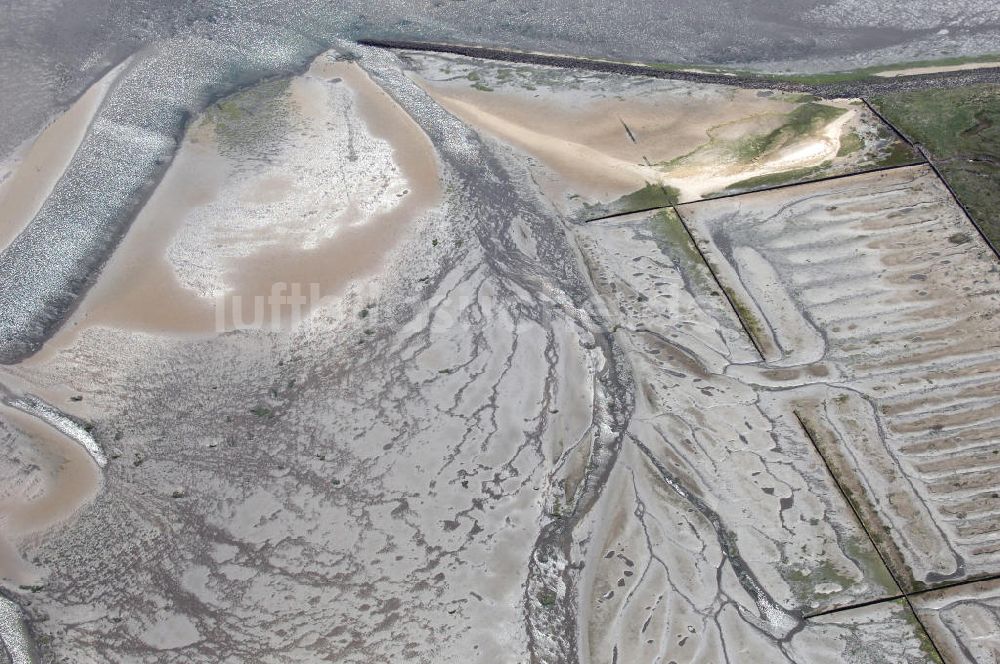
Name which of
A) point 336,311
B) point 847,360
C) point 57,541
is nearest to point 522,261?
point 336,311

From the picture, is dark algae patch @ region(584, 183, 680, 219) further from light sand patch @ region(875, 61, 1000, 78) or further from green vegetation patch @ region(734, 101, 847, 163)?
light sand patch @ region(875, 61, 1000, 78)

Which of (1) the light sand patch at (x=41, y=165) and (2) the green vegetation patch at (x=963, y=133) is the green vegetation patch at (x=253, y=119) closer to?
(1) the light sand patch at (x=41, y=165)

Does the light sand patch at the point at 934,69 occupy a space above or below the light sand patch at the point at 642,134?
above

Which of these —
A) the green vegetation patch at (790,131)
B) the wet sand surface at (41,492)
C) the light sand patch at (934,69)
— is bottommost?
the wet sand surface at (41,492)

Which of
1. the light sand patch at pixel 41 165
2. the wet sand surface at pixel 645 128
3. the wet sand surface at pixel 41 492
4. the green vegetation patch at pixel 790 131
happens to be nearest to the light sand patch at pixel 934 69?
the wet sand surface at pixel 645 128

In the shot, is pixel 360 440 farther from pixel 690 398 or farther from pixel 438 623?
pixel 690 398

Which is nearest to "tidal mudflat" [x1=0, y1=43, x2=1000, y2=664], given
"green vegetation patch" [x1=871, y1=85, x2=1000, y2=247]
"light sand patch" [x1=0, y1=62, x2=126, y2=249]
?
"green vegetation patch" [x1=871, y1=85, x2=1000, y2=247]
